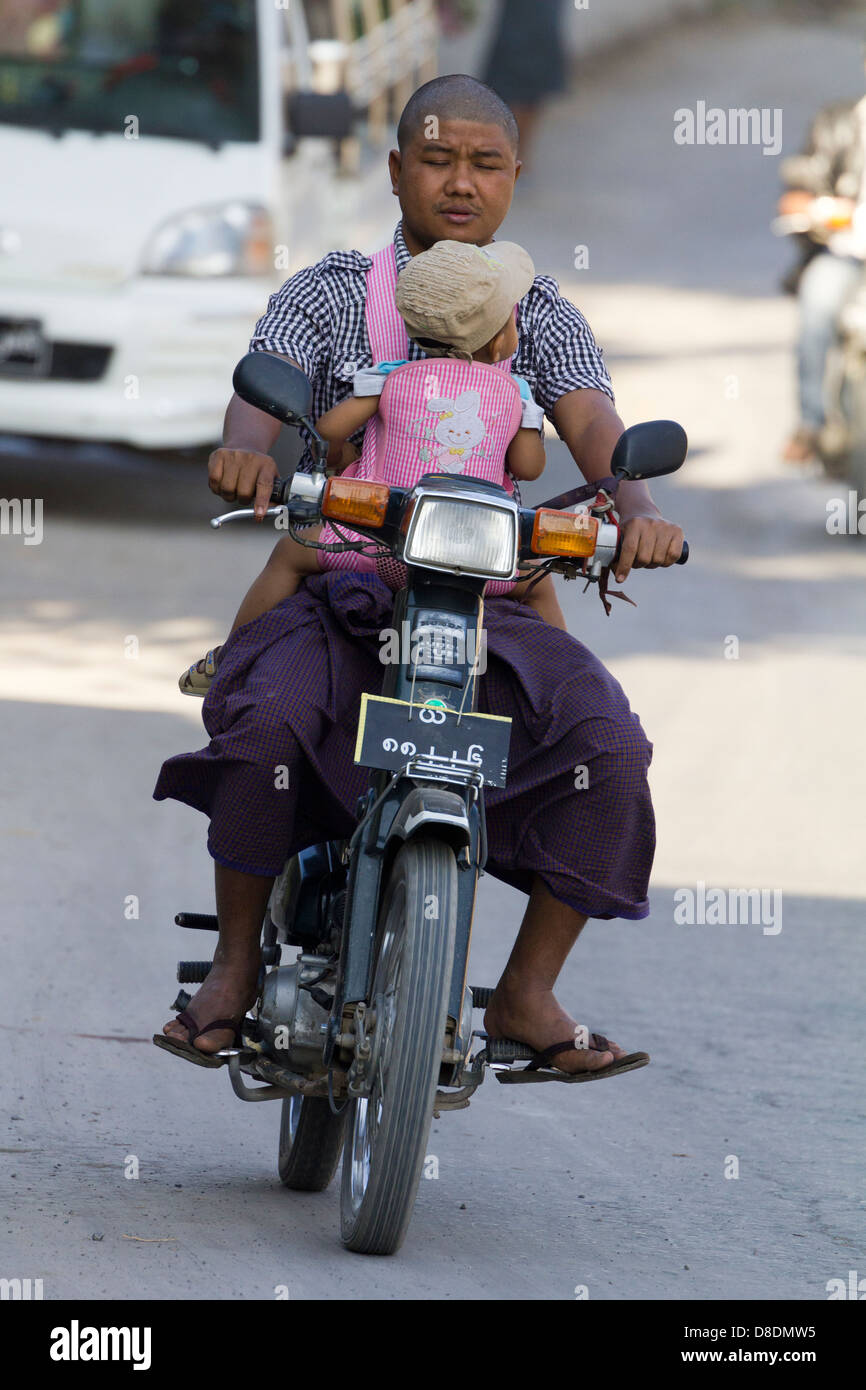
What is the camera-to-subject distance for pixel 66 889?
591 centimetres

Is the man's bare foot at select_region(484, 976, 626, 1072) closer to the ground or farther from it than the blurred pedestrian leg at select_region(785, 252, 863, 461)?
closer to the ground

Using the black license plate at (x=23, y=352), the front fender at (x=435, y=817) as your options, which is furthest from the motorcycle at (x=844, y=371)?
the front fender at (x=435, y=817)

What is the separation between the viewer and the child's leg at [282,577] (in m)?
3.90

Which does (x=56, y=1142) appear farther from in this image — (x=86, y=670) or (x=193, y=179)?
(x=193, y=179)

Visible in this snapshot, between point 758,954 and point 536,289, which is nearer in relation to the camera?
point 536,289

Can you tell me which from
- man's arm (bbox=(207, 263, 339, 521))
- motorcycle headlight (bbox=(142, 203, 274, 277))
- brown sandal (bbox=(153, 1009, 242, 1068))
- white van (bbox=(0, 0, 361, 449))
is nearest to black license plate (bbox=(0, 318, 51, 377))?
white van (bbox=(0, 0, 361, 449))

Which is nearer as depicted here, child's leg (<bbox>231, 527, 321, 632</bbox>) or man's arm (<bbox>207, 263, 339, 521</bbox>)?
man's arm (<bbox>207, 263, 339, 521</bbox>)

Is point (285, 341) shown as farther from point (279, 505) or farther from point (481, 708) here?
point (481, 708)

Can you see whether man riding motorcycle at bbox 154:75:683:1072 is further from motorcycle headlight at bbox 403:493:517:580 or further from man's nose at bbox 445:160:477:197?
motorcycle headlight at bbox 403:493:517:580

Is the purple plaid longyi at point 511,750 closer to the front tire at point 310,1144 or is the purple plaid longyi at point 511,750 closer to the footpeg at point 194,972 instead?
the footpeg at point 194,972

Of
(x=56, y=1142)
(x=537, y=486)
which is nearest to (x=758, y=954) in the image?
(x=56, y=1142)

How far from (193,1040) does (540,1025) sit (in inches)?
23.4

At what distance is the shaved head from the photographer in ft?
12.4
